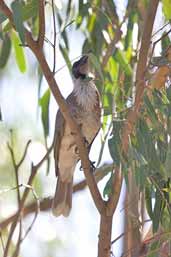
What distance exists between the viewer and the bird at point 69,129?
4.16m

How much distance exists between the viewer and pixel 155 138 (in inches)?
116

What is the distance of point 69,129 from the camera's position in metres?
4.11

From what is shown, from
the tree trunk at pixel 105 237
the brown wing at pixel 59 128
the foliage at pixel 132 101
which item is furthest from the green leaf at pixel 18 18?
the brown wing at pixel 59 128

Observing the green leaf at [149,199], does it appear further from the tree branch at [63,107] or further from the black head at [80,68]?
the black head at [80,68]

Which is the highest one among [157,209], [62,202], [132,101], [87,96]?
[87,96]

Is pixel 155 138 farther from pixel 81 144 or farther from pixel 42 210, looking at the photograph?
pixel 42 210

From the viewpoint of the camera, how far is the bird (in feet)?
13.6

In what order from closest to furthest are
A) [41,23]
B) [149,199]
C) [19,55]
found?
[41,23] → [149,199] → [19,55]

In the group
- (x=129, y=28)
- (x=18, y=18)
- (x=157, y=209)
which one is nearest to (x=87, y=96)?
(x=129, y=28)

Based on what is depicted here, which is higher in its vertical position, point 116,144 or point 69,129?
point 69,129

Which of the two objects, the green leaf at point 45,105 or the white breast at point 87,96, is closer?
the green leaf at point 45,105

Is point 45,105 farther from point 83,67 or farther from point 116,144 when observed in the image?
point 116,144

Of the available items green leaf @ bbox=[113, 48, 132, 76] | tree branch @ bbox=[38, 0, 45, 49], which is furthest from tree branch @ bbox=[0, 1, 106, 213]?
green leaf @ bbox=[113, 48, 132, 76]

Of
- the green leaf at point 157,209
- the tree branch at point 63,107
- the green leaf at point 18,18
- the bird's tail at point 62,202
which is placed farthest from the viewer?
the bird's tail at point 62,202
